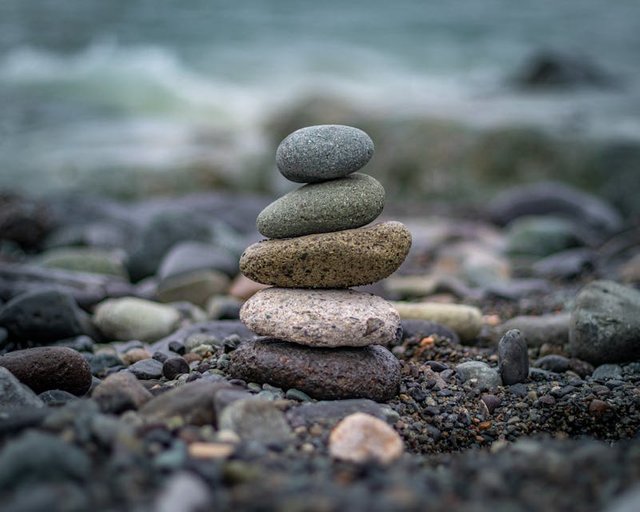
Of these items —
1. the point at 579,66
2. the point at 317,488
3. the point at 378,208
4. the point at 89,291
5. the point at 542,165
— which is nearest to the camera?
the point at 317,488

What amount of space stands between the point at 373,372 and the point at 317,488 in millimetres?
1910

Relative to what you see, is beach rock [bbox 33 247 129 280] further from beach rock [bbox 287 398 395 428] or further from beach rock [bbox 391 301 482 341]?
beach rock [bbox 287 398 395 428]

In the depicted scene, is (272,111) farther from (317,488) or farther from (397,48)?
(317,488)

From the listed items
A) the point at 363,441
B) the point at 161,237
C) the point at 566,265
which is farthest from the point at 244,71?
the point at 363,441

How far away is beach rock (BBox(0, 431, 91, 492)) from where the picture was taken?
2801mm

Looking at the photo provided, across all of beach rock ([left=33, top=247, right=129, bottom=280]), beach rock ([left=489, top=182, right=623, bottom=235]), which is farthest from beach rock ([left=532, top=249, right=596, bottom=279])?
beach rock ([left=33, top=247, right=129, bottom=280])

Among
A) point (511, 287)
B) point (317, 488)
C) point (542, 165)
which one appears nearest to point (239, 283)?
point (511, 287)

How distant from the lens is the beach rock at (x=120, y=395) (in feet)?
12.5

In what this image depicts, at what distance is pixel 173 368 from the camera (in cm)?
501

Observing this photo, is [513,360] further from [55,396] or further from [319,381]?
[55,396]

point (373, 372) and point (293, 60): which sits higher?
point (293, 60)

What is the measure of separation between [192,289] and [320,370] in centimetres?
418

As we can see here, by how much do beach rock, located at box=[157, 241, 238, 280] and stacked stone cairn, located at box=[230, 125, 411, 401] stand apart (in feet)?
12.9

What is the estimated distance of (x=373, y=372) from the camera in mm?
4688
